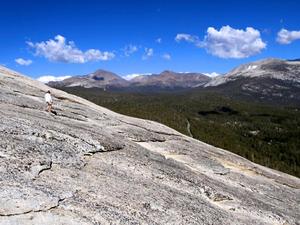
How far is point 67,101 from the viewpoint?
139 ft

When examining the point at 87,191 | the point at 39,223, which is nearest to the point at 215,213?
the point at 87,191

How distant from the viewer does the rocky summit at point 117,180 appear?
53.1 ft

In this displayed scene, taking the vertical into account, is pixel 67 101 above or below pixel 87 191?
above

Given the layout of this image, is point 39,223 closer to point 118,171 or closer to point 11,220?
point 11,220

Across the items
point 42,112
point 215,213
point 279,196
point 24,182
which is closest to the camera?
point 24,182

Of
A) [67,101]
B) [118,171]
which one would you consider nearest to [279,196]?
[118,171]

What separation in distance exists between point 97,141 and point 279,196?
13.5 metres

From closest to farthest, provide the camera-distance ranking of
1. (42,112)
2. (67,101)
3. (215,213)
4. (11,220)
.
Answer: (11,220), (215,213), (42,112), (67,101)

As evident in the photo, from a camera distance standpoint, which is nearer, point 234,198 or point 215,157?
point 234,198

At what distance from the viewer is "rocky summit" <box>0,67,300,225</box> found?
16.2 m

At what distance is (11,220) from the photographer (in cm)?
1440

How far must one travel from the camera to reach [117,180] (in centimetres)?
2002

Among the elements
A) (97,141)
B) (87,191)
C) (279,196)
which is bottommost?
(279,196)

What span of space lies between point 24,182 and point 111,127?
15259 millimetres
